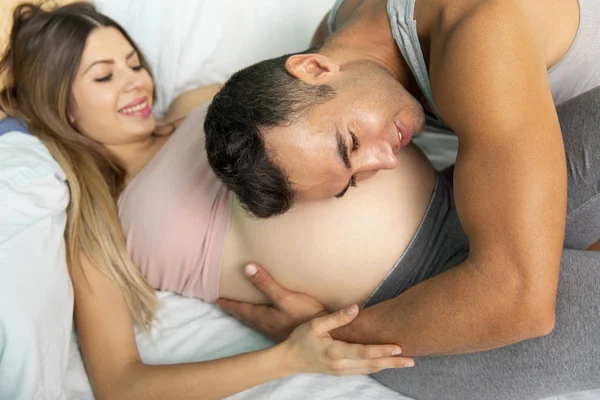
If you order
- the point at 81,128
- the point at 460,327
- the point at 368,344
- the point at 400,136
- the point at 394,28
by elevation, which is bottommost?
the point at 368,344

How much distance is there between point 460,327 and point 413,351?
4.6 inches

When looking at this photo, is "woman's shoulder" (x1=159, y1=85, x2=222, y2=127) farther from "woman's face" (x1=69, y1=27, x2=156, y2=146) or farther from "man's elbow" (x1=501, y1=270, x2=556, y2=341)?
"man's elbow" (x1=501, y1=270, x2=556, y2=341)

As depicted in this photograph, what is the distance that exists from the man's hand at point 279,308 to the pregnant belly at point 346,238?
18 mm

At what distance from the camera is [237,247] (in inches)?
51.5

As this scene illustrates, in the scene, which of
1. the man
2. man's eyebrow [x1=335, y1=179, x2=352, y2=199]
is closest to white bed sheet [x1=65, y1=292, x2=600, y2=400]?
the man

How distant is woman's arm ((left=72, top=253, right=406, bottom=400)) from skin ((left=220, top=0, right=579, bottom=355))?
0.06 m

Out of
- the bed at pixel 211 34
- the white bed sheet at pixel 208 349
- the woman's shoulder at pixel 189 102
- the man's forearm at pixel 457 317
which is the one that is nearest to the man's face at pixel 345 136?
the man's forearm at pixel 457 317

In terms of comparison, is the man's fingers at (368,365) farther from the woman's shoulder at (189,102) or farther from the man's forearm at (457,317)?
the woman's shoulder at (189,102)

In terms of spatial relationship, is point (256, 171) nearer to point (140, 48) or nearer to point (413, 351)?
point (413, 351)

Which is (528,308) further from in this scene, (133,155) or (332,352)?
(133,155)

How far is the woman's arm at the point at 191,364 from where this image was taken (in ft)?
3.78

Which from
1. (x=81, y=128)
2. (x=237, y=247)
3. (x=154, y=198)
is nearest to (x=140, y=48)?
(x=81, y=128)

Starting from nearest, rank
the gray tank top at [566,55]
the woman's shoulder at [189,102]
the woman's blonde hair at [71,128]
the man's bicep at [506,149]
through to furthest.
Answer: the man's bicep at [506,149] → the gray tank top at [566,55] → the woman's blonde hair at [71,128] → the woman's shoulder at [189,102]

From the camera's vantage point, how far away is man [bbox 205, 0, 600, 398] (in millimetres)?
967
